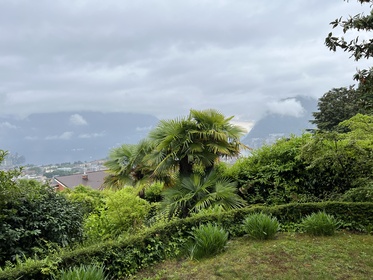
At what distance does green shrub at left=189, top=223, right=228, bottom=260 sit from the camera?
4109mm

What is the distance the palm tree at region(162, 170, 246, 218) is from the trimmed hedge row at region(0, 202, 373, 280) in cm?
113

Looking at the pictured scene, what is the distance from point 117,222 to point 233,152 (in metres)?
3.47

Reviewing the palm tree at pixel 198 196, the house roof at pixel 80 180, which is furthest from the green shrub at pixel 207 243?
the house roof at pixel 80 180

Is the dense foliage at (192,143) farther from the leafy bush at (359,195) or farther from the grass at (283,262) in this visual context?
the grass at (283,262)

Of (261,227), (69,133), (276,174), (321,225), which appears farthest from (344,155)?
(69,133)

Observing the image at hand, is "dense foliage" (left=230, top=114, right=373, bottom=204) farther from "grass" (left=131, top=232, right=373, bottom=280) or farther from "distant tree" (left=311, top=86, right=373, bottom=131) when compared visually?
"distant tree" (left=311, top=86, right=373, bottom=131)

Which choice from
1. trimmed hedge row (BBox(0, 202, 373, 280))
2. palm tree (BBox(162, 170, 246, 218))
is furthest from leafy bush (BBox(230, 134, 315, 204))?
trimmed hedge row (BBox(0, 202, 373, 280))

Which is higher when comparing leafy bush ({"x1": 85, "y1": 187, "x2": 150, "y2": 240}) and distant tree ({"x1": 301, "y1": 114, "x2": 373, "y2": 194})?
distant tree ({"x1": 301, "y1": 114, "x2": 373, "y2": 194})

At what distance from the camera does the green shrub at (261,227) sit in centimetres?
475

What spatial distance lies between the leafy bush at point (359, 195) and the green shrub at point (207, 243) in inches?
127

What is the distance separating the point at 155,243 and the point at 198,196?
2.60 meters

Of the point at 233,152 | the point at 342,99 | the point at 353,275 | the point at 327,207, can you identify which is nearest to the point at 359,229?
the point at 327,207

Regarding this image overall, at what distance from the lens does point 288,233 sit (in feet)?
16.9

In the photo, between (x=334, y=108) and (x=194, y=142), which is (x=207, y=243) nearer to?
(x=194, y=142)
